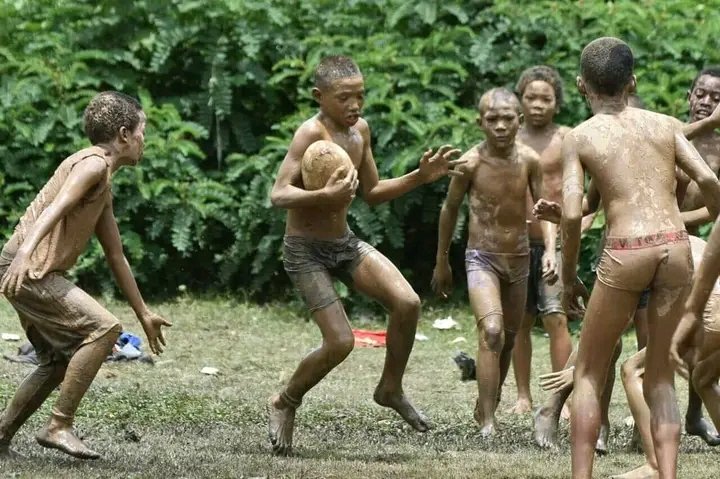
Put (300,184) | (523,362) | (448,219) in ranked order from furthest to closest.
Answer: (523,362)
(448,219)
(300,184)

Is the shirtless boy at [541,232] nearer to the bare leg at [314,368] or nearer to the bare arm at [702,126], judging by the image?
the bare arm at [702,126]

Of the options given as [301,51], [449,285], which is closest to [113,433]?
[449,285]

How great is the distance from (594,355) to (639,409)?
0.80m

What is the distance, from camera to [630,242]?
598 centimetres

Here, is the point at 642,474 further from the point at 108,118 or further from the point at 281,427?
the point at 108,118

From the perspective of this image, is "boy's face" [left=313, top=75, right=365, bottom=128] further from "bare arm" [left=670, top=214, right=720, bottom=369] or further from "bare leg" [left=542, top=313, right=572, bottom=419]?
"bare arm" [left=670, top=214, right=720, bottom=369]

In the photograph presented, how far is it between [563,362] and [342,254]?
2.44 m

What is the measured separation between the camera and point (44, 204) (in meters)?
6.83

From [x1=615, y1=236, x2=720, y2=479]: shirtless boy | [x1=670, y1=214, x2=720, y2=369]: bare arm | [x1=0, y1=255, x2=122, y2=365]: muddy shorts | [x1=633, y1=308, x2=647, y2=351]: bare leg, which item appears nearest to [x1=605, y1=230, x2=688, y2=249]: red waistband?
[x1=670, y1=214, x2=720, y2=369]: bare arm

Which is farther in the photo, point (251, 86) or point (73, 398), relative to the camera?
point (251, 86)

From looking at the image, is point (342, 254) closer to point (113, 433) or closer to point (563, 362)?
point (113, 433)

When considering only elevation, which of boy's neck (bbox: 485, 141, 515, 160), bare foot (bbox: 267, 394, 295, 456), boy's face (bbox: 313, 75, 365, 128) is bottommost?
bare foot (bbox: 267, 394, 295, 456)

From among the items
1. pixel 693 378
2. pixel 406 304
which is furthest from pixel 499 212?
pixel 693 378

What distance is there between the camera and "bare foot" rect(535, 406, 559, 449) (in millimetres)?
7836
